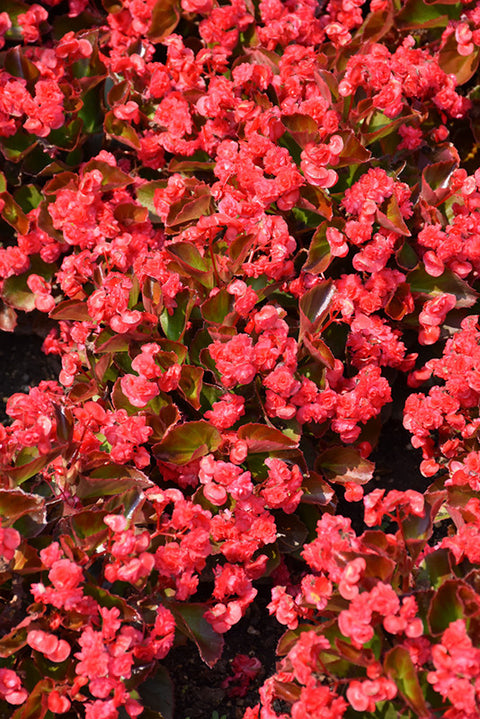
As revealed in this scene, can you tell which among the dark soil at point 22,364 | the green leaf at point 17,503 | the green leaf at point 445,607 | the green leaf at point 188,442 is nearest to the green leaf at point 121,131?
the dark soil at point 22,364

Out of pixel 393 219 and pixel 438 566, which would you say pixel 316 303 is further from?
pixel 438 566

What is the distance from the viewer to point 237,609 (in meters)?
2.40

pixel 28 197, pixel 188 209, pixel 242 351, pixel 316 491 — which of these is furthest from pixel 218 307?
pixel 28 197

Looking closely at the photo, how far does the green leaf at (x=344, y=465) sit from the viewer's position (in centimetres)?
279

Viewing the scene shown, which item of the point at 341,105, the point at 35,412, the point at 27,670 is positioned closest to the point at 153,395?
the point at 35,412

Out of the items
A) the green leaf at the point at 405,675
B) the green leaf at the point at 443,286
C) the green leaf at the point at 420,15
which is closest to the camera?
the green leaf at the point at 405,675

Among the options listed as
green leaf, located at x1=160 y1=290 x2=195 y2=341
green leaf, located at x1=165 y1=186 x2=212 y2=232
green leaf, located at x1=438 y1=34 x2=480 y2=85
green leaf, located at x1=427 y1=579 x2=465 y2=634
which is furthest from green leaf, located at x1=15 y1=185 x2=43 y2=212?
Result: green leaf, located at x1=427 y1=579 x2=465 y2=634

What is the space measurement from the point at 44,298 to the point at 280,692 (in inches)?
67.4

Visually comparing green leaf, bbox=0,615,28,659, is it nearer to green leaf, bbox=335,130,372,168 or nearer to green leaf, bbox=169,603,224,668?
green leaf, bbox=169,603,224,668

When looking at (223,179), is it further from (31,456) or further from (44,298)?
(31,456)

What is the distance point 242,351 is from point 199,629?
86 centimetres

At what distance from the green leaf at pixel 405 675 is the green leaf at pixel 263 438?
2.32 feet

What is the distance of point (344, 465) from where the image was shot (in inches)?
112

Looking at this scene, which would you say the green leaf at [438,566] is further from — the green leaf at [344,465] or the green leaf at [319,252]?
the green leaf at [319,252]
